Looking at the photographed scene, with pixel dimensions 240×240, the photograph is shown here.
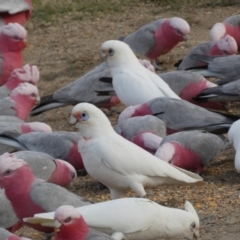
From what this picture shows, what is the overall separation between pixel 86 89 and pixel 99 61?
1559mm

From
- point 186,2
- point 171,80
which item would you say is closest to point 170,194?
point 171,80

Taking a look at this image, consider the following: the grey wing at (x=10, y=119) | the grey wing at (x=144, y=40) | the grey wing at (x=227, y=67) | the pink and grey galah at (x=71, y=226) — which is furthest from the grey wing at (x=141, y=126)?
the grey wing at (x=144, y=40)

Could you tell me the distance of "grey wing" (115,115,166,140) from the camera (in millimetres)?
6934

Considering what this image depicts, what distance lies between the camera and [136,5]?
11766mm

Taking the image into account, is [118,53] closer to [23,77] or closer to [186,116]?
[186,116]

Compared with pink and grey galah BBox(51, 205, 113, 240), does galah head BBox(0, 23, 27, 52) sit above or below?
below

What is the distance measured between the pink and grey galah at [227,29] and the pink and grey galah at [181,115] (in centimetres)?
223

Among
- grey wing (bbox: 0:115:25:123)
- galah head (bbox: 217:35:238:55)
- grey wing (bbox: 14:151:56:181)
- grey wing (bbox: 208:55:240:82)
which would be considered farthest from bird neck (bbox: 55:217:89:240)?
galah head (bbox: 217:35:238:55)

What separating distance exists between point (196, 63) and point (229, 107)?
77cm

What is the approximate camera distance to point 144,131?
6898mm

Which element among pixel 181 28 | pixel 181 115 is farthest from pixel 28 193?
pixel 181 28

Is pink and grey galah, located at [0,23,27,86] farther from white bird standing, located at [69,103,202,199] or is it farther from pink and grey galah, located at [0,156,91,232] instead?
pink and grey galah, located at [0,156,91,232]

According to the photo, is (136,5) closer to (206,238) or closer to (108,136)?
(108,136)

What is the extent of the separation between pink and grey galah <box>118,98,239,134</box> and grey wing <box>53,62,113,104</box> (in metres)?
0.92
